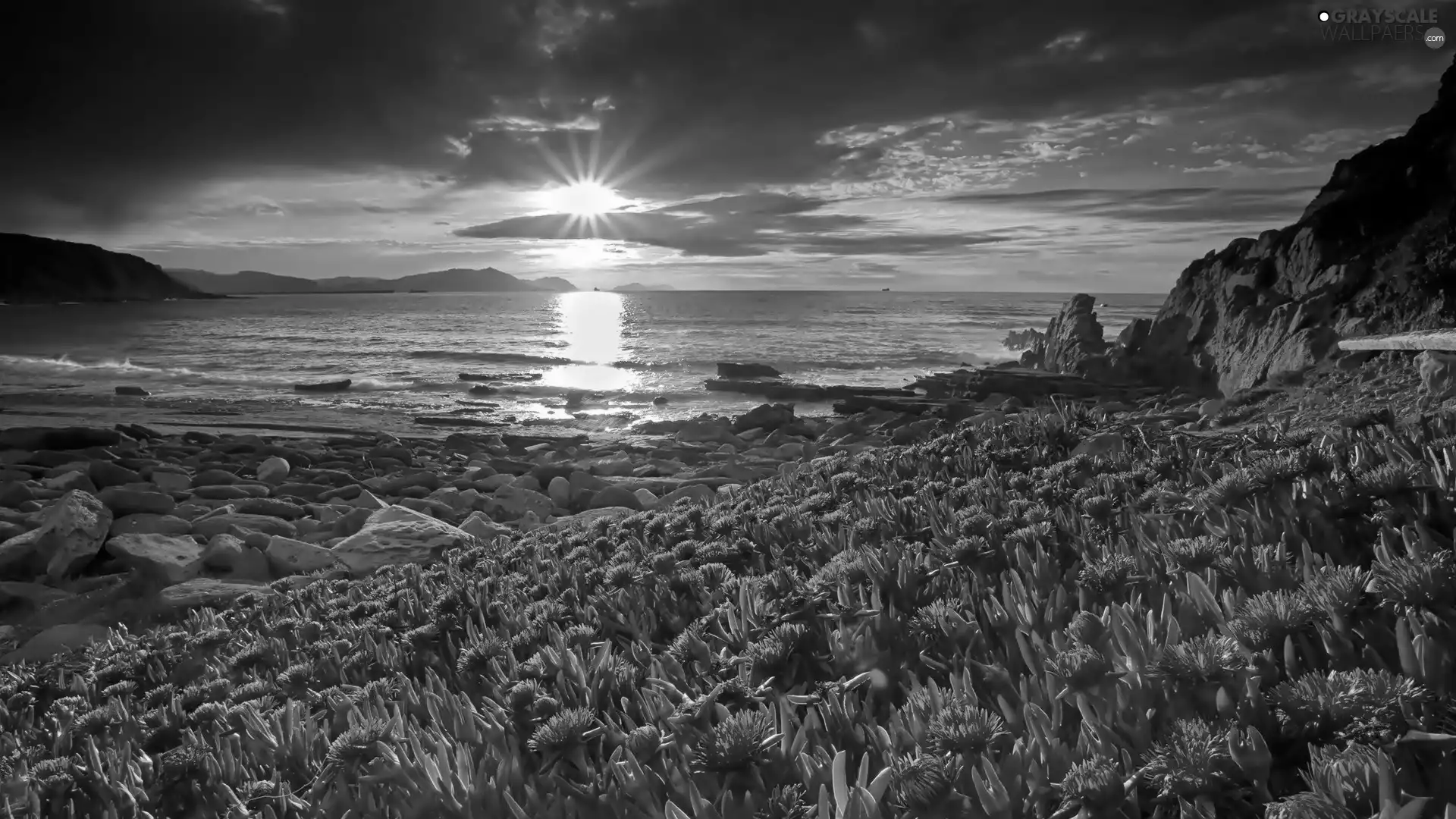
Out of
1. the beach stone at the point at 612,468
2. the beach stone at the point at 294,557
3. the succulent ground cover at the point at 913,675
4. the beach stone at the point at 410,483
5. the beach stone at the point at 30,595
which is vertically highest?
the succulent ground cover at the point at 913,675

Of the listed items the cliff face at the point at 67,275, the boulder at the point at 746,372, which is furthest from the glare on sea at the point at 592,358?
the cliff face at the point at 67,275

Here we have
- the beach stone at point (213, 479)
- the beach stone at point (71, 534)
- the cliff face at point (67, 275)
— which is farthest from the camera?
the cliff face at point (67, 275)

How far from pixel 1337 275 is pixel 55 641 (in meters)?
15.7

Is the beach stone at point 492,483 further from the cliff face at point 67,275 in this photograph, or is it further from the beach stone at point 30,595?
the cliff face at point 67,275

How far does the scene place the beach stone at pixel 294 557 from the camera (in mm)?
6766

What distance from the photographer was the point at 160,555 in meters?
7.12

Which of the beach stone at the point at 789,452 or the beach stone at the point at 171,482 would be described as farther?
the beach stone at the point at 789,452

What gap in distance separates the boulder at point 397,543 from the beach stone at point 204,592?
2.07 ft

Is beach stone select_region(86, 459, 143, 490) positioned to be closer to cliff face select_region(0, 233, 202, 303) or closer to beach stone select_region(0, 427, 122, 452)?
beach stone select_region(0, 427, 122, 452)

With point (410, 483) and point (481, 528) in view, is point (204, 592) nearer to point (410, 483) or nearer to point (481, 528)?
point (481, 528)

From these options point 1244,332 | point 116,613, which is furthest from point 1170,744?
point 1244,332

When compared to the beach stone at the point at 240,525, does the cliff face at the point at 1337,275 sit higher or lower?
higher

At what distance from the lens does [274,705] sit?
263 cm

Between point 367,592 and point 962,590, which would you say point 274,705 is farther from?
point 962,590
